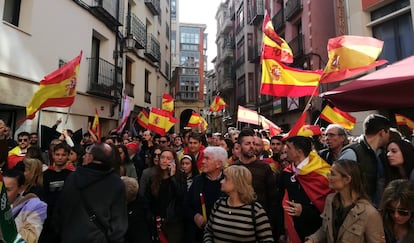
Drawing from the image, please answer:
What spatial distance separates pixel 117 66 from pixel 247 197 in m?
12.6

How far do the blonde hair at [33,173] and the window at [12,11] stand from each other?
6329 mm

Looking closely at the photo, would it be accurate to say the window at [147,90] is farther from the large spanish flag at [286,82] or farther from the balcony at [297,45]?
the large spanish flag at [286,82]

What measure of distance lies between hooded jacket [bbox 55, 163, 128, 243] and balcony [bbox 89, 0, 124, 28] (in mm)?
10482

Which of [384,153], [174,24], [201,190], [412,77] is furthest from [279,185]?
[174,24]

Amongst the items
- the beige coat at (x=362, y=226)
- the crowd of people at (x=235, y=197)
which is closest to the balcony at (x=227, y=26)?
the crowd of people at (x=235, y=197)

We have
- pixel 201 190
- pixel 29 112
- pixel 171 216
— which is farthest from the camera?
pixel 29 112

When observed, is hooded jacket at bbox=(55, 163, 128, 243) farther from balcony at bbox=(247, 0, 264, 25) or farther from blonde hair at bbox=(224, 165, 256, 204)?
balcony at bbox=(247, 0, 264, 25)

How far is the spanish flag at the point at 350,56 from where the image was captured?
543 centimetres

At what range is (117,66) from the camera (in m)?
14.4

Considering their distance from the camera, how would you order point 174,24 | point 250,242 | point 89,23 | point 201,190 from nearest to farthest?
→ point 250,242 < point 201,190 < point 89,23 < point 174,24

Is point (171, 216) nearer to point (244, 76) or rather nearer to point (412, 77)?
point (412, 77)

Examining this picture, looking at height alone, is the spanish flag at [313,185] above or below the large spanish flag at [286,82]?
below

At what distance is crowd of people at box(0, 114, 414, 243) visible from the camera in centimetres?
283

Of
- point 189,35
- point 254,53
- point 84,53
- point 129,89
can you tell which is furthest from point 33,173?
→ point 189,35
